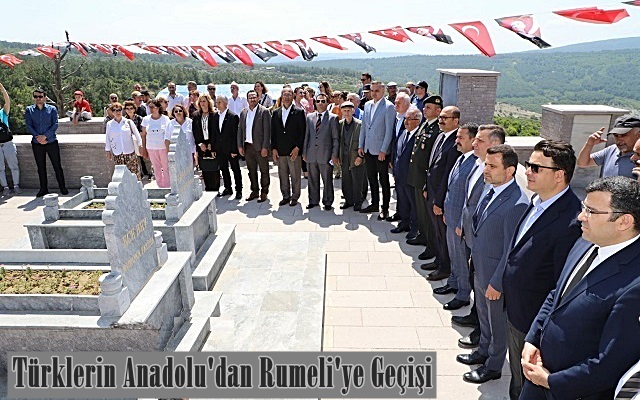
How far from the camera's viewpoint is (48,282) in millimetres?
3631

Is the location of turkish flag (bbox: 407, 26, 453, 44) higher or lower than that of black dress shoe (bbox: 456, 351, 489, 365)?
higher

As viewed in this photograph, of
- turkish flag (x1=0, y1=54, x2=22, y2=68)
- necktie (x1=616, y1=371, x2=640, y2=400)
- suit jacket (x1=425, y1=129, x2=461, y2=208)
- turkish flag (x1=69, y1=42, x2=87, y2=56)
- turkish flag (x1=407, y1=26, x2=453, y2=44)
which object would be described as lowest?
necktie (x1=616, y1=371, x2=640, y2=400)

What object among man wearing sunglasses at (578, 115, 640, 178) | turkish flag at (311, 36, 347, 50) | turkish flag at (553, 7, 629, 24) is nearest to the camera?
man wearing sunglasses at (578, 115, 640, 178)

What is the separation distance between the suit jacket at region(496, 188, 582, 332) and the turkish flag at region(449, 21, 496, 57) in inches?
188

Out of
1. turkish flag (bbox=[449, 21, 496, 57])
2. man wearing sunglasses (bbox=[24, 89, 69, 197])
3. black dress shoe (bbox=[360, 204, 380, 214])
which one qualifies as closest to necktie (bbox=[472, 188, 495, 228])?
black dress shoe (bbox=[360, 204, 380, 214])

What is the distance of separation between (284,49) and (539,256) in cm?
933

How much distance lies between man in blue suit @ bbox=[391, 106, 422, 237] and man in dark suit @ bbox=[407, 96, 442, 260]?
166 mm

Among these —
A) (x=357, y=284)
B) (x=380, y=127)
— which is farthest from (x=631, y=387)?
(x=380, y=127)

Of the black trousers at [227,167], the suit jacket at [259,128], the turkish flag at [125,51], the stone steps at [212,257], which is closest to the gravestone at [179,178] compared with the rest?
the stone steps at [212,257]

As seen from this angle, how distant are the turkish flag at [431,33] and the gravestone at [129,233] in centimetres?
640

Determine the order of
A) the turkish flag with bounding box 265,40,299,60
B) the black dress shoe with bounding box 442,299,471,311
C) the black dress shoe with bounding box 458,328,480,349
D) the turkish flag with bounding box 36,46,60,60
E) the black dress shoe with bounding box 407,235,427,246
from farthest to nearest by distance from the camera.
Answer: the turkish flag with bounding box 36,46,60,60 < the turkish flag with bounding box 265,40,299,60 < the black dress shoe with bounding box 407,235,427,246 < the black dress shoe with bounding box 442,299,471,311 < the black dress shoe with bounding box 458,328,480,349

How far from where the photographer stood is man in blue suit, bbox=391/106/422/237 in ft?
19.8

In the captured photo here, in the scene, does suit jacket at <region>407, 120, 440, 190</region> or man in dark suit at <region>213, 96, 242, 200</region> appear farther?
man in dark suit at <region>213, 96, 242, 200</region>

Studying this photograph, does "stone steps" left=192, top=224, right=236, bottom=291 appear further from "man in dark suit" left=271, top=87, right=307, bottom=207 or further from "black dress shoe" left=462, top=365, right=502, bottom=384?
"black dress shoe" left=462, top=365, right=502, bottom=384
